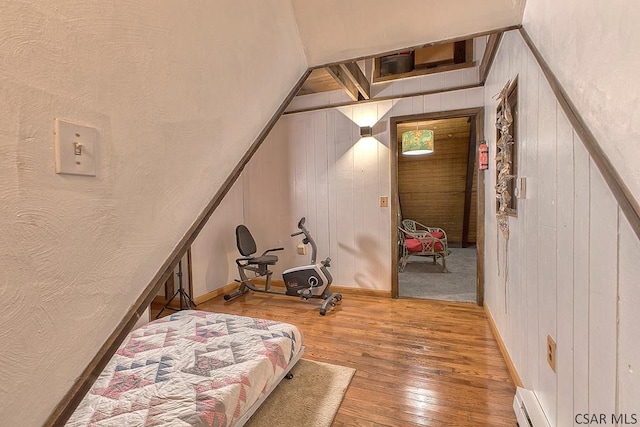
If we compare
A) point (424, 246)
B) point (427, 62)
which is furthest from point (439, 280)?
point (427, 62)

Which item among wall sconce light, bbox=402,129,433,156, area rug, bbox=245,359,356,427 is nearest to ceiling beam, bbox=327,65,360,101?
wall sconce light, bbox=402,129,433,156

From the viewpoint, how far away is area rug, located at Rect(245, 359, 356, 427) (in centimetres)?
155

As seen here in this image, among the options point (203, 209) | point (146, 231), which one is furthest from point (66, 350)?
point (203, 209)

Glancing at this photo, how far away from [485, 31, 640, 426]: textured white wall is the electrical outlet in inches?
1.4

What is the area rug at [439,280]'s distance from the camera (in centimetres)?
356

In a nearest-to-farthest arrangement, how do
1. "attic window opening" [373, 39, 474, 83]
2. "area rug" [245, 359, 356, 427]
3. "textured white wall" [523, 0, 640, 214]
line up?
"textured white wall" [523, 0, 640, 214]
"area rug" [245, 359, 356, 427]
"attic window opening" [373, 39, 474, 83]

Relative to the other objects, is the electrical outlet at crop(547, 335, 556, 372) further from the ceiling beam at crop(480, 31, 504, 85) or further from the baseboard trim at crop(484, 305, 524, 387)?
the ceiling beam at crop(480, 31, 504, 85)

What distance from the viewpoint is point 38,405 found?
0.51 metres

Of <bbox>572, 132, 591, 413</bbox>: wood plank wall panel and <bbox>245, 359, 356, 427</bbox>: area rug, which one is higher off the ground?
<bbox>572, 132, 591, 413</bbox>: wood plank wall panel

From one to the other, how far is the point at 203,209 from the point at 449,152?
5.66 meters

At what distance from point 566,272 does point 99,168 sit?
1.52 meters

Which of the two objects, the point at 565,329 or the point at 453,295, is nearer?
the point at 565,329

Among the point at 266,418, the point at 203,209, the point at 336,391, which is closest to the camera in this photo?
the point at 203,209

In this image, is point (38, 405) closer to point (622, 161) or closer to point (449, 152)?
point (622, 161)
